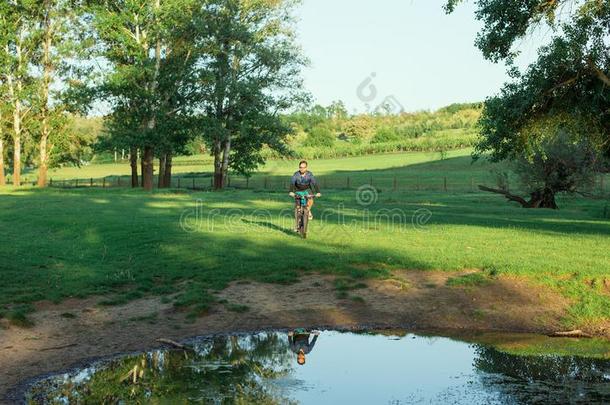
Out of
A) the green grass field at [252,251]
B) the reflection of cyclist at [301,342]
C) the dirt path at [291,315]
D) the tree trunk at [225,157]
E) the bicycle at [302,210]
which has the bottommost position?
the reflection of cyclist at [301,342]

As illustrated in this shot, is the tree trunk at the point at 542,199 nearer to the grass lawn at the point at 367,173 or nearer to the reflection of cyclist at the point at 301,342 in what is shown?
the grass lawn at the point at 367,173

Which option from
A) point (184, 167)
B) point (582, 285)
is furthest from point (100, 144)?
point (184, 167)

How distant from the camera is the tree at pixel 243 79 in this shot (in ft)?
198

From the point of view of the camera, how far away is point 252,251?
19594 millimetres

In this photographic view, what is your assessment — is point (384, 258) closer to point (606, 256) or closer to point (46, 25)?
point (606, 256)

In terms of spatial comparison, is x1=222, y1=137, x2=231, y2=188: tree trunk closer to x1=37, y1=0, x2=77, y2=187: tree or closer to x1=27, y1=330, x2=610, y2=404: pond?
x1=37, y1=0, x2=77, y2=187: tree

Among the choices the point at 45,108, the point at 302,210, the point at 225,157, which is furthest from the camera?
the point at 45,108

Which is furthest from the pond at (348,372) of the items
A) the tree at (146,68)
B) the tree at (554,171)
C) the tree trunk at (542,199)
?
the tree at (146,68)

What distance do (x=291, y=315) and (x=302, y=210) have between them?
28.1ft

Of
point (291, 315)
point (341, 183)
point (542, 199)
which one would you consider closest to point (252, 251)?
point (291, 315)

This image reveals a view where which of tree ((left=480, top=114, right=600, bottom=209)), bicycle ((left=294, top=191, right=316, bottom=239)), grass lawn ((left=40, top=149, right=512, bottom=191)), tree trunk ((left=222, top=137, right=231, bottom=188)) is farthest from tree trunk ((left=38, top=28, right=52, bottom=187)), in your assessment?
bicycle ((left=294, top=191, right=316, bottom=239))

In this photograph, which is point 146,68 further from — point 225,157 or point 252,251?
point 252,251

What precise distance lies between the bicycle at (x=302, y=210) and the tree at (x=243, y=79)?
1496 inches

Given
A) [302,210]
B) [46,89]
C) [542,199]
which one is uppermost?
[46,89]
